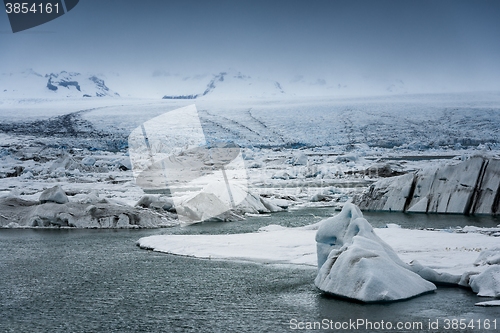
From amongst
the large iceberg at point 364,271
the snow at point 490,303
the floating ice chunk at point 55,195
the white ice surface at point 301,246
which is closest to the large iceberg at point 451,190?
the white ice surface at point 301,246

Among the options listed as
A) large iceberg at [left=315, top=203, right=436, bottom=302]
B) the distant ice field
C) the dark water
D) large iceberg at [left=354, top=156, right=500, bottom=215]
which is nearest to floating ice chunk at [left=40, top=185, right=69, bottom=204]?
the dark water

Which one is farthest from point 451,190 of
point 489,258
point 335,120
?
point 335,120

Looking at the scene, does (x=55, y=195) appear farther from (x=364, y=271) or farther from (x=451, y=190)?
(x=451, y=190)

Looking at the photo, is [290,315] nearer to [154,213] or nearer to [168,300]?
[168,300]

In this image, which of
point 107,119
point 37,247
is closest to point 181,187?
point 37,247

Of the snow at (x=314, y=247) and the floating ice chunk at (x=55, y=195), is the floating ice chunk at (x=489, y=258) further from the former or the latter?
the floating ice chunk at (x=55, y=195)
